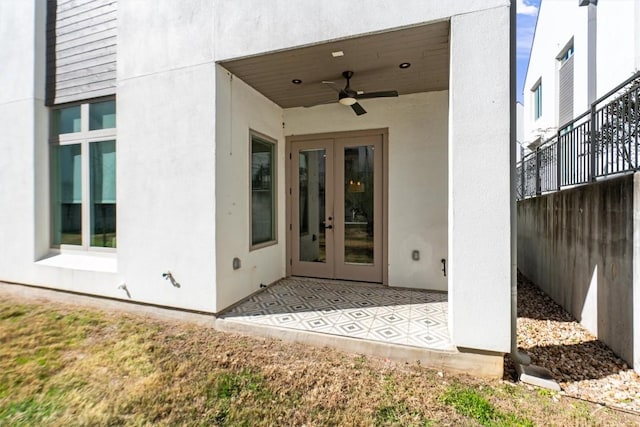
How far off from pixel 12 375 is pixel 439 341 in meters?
4.14

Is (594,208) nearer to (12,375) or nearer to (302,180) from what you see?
(302,180)

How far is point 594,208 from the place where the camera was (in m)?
3.64

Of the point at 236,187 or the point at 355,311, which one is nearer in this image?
the point at 355,311

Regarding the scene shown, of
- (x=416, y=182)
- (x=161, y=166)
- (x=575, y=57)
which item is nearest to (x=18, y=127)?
(x=161, y=166)

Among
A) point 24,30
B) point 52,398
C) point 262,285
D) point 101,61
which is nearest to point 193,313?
point 262,285

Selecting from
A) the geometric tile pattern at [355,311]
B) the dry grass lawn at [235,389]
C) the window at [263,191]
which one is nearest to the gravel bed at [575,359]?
the dry grass lawn at [235,389]

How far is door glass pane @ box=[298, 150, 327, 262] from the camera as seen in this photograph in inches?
225

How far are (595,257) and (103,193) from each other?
22.3 feet

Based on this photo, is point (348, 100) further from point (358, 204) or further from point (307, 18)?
point (358, 204)

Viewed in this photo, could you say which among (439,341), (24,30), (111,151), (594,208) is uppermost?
(24,30)

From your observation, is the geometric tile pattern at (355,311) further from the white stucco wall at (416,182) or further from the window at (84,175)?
the window at (84,175)

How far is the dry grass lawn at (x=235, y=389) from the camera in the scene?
2363 mm

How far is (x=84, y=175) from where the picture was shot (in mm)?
5098

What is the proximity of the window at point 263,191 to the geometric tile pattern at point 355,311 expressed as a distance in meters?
0.90
